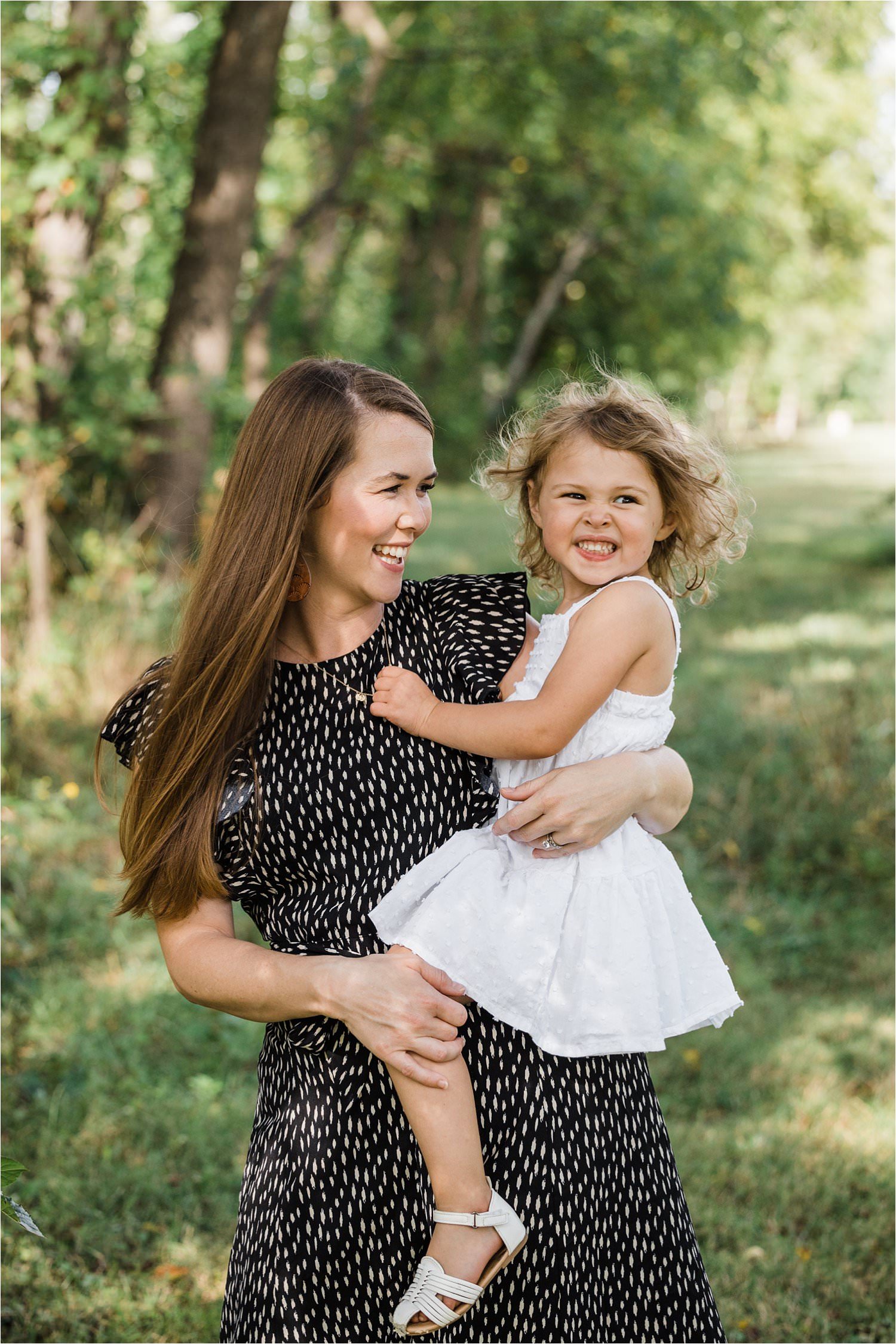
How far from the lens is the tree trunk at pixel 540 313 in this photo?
24.7m

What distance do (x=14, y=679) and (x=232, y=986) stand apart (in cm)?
474

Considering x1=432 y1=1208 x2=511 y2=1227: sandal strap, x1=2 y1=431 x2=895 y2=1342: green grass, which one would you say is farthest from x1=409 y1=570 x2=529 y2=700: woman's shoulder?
x1=2 y1=431 x2=895 y2=1342: green grass

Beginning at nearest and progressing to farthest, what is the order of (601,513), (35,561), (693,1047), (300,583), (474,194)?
(300,583) → (601,513) → (693,1047) → (35,561) → (474,194)

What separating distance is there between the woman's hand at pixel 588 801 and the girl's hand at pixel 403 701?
0.20 metres

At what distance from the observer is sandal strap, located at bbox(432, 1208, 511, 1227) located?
1.79m

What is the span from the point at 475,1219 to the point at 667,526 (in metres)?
1.28

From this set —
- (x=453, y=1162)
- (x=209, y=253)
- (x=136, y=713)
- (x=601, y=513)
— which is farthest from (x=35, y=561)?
(x=453, y=1162)

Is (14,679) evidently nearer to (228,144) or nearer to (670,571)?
(228,144)

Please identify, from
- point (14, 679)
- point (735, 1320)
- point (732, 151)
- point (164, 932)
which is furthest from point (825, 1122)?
point (732, 151)

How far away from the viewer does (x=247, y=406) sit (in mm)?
7859

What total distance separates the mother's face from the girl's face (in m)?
0.32

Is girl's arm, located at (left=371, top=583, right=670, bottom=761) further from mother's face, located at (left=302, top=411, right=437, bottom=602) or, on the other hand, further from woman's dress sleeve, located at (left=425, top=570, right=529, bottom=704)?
mother's face, located at (left=302, top=411, right=437, bottom=602)

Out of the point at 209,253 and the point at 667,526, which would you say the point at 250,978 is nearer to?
the point at 667,526

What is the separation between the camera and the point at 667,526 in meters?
2.36
